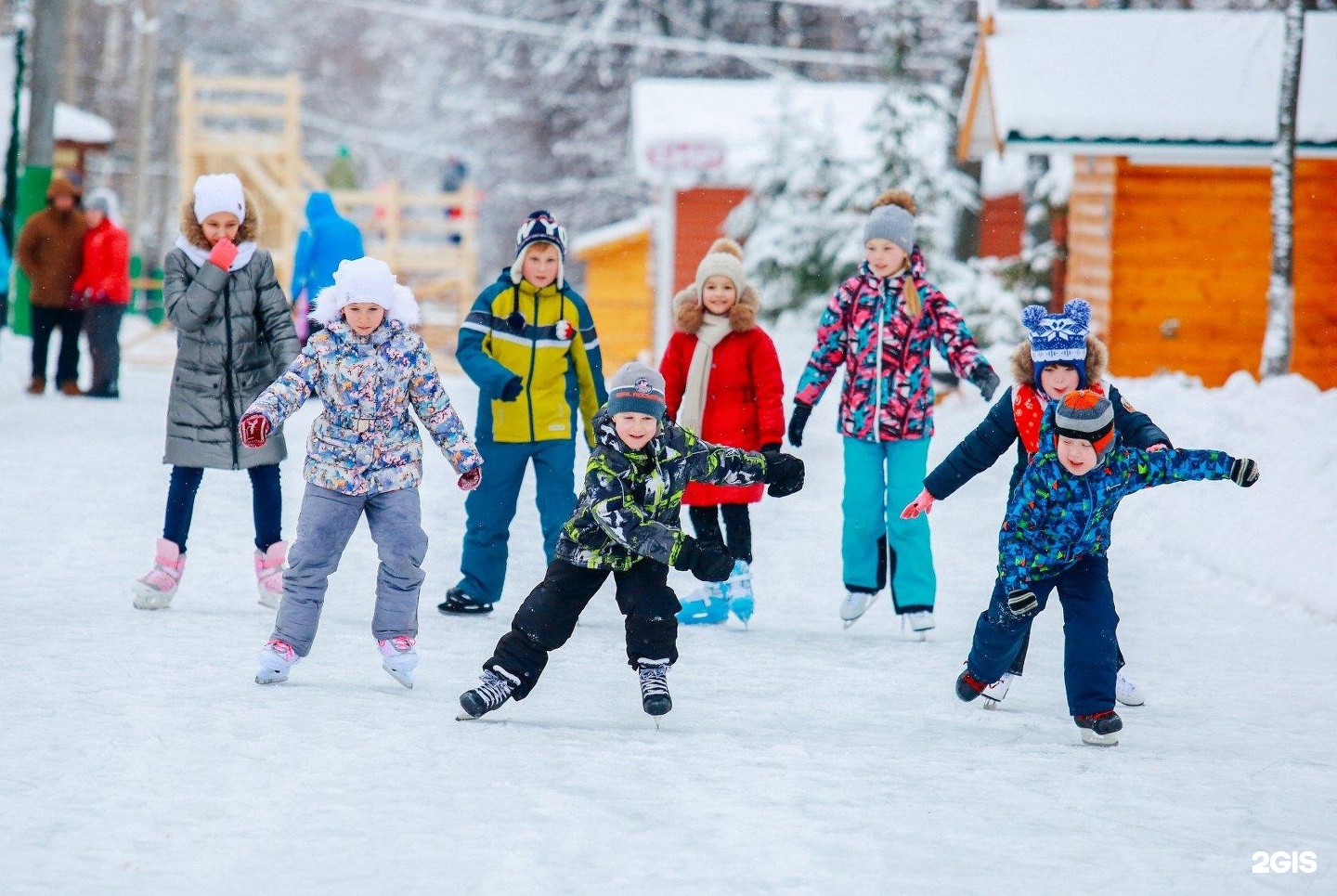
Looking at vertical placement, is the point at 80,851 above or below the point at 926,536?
below

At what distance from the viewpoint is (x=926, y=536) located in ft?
24.2

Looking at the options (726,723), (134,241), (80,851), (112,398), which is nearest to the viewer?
(80,851)

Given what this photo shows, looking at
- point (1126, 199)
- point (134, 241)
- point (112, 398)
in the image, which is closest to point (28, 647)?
point (112, 398)

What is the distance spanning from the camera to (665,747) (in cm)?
530

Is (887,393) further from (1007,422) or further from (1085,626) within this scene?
(1085,626)

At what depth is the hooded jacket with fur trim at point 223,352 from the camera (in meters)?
6.95

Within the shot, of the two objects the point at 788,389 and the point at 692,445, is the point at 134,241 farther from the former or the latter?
the point at 692,445

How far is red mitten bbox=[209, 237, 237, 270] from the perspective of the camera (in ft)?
22.3

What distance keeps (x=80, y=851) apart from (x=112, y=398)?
1167 centimetres

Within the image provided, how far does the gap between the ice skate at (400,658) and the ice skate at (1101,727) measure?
2254 mm

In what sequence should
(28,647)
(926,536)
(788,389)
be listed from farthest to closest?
(788,389) → (926,536) → (28,647)

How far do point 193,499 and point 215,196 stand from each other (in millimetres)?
1248

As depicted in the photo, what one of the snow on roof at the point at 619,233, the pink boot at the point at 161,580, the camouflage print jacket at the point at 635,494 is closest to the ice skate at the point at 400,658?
the camouflage print jacket at the point at 635,494

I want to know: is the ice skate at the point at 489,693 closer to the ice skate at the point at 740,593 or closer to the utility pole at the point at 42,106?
the ice skate at the point at 740,593
